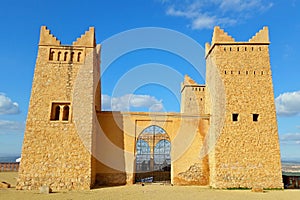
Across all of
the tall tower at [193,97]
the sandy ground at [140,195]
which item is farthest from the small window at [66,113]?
the tall tower at [193,97]

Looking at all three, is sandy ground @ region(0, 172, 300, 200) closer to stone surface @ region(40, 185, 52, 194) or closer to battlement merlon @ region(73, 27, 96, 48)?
stone surface @ region(40, 185, 52, 194)

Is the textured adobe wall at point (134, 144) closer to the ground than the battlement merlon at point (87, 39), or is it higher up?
closer to the ground

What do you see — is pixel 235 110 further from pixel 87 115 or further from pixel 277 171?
pixel 87 115

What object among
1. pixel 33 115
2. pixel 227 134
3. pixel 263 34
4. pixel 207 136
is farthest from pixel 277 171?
pixel 33 115

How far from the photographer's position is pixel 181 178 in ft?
49.0

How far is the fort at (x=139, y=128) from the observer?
13.1 meters

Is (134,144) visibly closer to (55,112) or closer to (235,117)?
(55,112)

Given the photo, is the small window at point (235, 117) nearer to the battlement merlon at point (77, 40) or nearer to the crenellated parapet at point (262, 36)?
the crenellated parapet at point (262, 36)

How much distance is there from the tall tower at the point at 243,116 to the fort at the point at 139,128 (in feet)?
0.18

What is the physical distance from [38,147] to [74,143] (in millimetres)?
1859

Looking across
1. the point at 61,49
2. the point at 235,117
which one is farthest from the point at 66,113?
the point at 235,117

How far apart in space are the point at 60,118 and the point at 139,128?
15.7 ft

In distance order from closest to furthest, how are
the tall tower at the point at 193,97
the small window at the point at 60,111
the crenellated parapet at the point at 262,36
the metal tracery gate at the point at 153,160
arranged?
the small window at the point at 60,111 < the crenellated parapet at the point at 262,36 < the metal tracery gate at the point at 153,160 < the tall tower at the point at 193,97

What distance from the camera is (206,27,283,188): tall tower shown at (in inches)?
540
